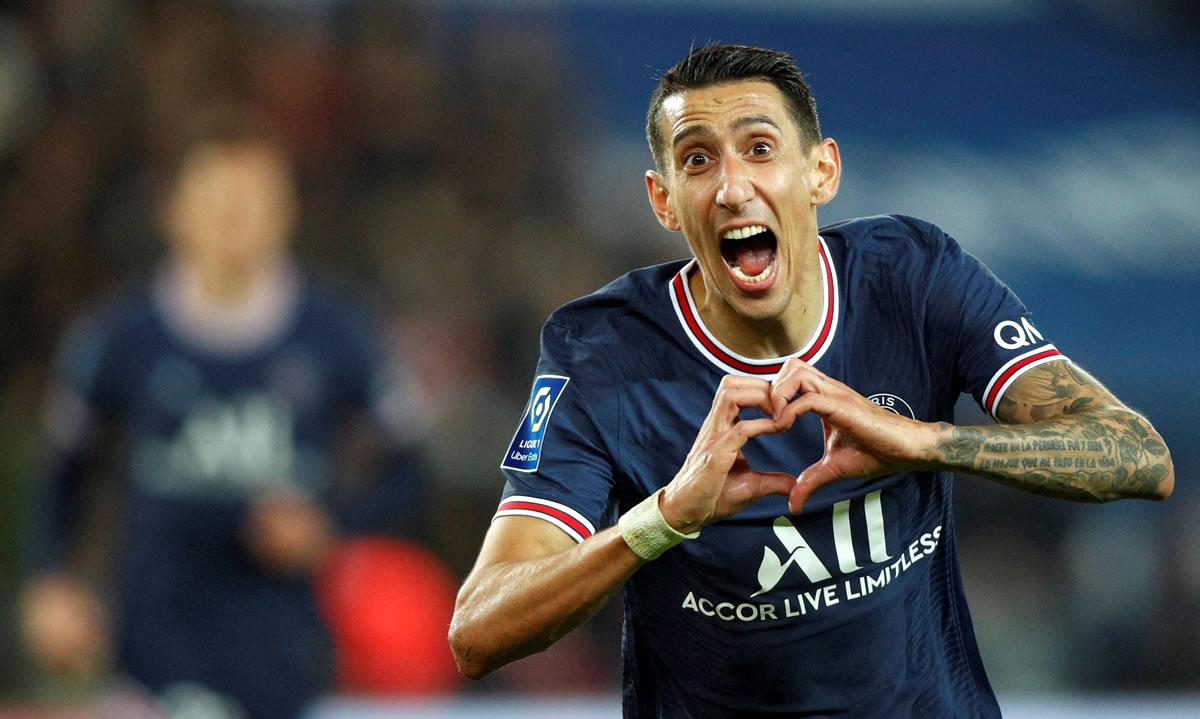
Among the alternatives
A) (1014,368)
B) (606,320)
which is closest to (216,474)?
(606,320)

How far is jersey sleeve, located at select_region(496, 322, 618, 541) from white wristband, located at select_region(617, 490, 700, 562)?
0.81ft

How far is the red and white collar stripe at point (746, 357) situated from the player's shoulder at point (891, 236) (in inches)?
5.4

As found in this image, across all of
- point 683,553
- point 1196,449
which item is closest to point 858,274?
point 683,553

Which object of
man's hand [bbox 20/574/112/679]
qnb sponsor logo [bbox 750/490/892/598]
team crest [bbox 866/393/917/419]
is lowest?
man's hand [bbox 20/574/112/679]

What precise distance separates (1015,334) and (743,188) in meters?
0.62

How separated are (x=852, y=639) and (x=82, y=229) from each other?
6.66m

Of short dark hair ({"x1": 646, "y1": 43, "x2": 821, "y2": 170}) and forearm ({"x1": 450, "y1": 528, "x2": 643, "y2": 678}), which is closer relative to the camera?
forearm ({"x1": 450, "y1": 528, "x2": 643, "y2": 678})

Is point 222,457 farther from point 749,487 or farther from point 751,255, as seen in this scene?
point 749,487

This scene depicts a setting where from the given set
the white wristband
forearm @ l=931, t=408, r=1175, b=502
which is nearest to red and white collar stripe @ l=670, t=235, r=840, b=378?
forearm @ l=931, t=408, r=1175, b=502

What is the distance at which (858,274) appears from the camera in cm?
343

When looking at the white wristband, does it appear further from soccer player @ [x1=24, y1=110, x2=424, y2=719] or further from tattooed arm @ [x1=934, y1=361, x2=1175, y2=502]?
soccer player @ [x1=24, y1=110, x2=424, y2=719]

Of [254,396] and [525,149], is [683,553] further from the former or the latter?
[525,149]

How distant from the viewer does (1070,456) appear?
2.97 meters

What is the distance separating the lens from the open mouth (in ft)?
10.6
